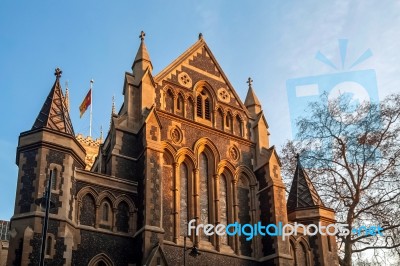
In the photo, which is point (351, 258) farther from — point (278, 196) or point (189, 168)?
point (189, 168)

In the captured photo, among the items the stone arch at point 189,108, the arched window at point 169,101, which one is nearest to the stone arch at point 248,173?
the stone arch at point 189,108

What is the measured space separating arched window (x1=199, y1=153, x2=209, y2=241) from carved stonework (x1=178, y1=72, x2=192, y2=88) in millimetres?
3832

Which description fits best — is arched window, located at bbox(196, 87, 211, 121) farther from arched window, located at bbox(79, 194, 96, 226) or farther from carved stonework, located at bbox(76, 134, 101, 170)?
carved stonework, located at bbox(76, 134, 101, 170)

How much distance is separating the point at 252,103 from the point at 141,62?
709 centimetres

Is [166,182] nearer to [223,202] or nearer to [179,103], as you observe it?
[223,202]

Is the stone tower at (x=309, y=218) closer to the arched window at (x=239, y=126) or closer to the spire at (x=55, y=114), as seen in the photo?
the arched window at (x=239, y=126)


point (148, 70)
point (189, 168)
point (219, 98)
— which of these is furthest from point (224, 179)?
point (148, 70)

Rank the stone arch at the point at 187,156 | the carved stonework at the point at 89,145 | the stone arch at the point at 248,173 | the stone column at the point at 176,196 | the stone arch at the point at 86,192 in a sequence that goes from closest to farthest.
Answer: the stone arch at the point at 86,192, the stone column at the point at 176,196, the stone arch at the point at 187,156, the stone arch at the point at 248,173, the carved stonework at the point at 89,145

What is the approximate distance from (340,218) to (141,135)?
12.2 meters

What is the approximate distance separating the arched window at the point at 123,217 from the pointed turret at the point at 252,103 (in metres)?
10.5

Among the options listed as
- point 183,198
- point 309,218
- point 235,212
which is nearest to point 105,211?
point 183,198

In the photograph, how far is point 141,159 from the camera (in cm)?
2408

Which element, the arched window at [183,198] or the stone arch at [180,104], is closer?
the arched window at [183,198]

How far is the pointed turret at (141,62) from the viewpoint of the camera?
89.7 ft
